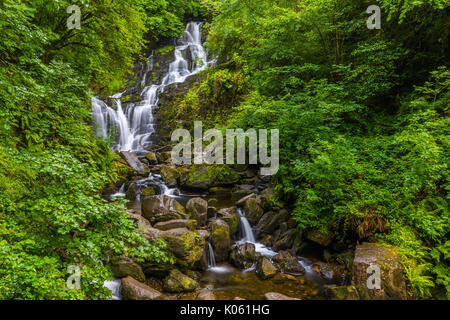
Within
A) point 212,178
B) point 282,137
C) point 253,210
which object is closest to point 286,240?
point 253,210

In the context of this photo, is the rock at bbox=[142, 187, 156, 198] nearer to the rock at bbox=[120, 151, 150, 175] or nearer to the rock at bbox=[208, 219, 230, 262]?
the rock at bbox=[120, 151, 150, 175]

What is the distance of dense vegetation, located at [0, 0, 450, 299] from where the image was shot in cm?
275

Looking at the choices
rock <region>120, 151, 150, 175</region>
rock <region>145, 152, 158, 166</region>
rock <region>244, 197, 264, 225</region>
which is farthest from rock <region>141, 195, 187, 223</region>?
rock <region>145, 152, 158, 166</region>

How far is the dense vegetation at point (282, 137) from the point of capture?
2.75 meters

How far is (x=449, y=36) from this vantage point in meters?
6.23

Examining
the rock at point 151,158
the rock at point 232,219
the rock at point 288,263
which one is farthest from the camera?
the rock at point 151,158

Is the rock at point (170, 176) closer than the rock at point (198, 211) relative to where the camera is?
No

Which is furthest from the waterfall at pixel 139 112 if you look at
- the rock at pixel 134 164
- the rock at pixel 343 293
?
the rock at pixel 343 293

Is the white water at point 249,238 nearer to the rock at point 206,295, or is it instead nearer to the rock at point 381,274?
the rock at point 206,295

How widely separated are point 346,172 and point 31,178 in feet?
18.9

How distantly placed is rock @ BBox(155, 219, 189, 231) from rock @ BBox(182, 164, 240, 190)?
340 cm

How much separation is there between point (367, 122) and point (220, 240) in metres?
5.67

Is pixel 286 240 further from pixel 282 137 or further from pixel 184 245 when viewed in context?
pixel 282 137

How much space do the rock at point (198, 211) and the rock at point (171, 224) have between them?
810mm
